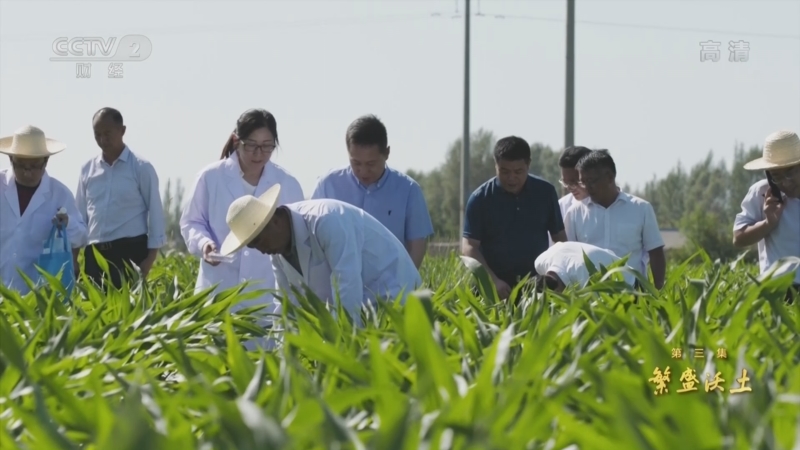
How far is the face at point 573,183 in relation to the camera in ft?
26.6

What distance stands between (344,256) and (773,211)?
8.64ft

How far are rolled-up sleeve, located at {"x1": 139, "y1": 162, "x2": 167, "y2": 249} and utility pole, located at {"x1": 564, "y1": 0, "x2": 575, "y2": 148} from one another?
698cm

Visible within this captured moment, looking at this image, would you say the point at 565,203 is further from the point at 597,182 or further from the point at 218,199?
the point at 218,199

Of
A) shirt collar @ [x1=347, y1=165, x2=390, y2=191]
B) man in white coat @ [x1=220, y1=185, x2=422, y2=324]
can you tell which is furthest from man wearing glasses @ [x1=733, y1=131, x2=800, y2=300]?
man in white coat @ [x1=220, y1=185, x2=422, y2=324]

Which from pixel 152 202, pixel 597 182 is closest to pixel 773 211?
pixel 597 182

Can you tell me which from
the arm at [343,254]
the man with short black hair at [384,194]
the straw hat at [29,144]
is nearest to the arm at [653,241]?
the man with short black hair at [384,194]

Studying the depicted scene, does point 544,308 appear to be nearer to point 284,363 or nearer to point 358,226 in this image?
point 284,363

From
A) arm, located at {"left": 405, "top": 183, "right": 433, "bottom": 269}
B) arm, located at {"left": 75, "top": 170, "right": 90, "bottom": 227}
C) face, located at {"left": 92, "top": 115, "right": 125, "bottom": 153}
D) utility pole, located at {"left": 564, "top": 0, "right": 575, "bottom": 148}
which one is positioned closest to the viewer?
arm, located at {"left": 405, "top": 183, "right": 433, "bottom": 269}

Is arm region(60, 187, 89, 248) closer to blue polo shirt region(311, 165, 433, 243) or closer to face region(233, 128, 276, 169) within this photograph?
face region(233, 128, 276, 169)

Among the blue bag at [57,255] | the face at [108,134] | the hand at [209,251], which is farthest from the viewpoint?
the face at [108,134]

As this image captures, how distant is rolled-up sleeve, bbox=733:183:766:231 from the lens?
698 cm

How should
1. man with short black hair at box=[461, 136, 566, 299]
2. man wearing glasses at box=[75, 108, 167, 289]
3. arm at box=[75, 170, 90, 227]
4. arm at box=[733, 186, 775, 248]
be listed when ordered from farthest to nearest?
arm at box=[75, 170, 90, 227] → man wearing glasses at box=[75, 108, 167, 289] → man with short black hair at box=[461, 136, 566, 299] → arm at box=[733, 186, 775, 248]

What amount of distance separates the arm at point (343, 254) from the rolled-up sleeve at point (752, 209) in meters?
2.66

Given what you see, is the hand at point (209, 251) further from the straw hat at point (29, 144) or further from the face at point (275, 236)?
the face at point (275, 236)
